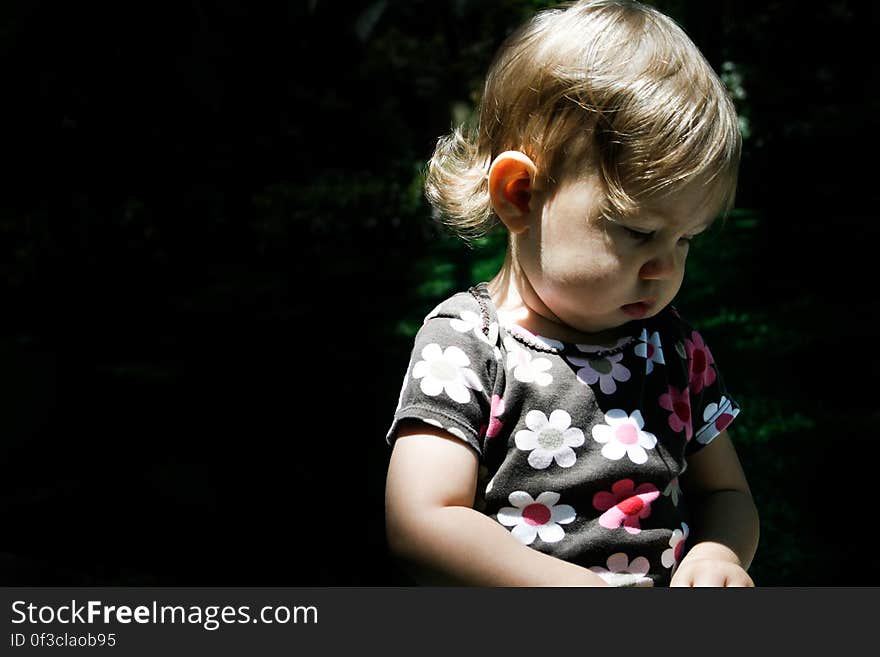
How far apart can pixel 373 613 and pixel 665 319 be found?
29.1 inches

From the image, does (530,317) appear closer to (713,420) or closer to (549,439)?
(549,439)

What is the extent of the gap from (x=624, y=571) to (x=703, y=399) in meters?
0.38

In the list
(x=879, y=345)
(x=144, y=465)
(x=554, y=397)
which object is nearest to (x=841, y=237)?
(x=879, y=345)

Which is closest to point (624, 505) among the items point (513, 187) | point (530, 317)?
point (530, 317)

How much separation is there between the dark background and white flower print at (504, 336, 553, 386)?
1.89 metres

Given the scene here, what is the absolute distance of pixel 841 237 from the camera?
722 cm

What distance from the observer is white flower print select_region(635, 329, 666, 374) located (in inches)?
66.7

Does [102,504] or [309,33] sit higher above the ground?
[309,33]

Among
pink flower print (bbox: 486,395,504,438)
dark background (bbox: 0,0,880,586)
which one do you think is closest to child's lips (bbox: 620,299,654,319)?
pink flower print (bbox: 486,395,504,438)

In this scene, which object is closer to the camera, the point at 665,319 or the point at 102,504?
the point at 665,319

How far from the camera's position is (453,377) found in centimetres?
152

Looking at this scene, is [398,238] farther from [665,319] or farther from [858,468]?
[665,319]

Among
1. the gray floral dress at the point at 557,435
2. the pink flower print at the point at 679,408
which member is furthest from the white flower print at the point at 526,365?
the pink flower print at the point at 679,408

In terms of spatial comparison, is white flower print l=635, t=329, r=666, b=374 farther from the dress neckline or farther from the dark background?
the dark background
